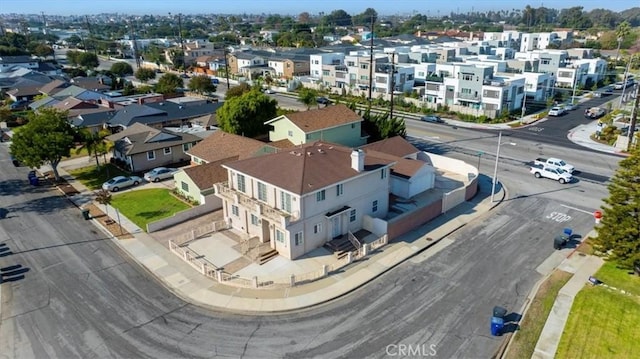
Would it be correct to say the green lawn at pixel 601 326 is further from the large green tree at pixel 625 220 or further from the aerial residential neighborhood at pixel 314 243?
the large green tree at pixel 625 220

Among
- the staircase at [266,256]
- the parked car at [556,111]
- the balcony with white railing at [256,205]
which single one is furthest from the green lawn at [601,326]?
the parked car at [556,111]

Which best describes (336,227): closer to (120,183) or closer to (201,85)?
(120,183)

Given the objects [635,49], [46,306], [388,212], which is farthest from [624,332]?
[635,49]

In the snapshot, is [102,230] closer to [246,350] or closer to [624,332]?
[246,350]

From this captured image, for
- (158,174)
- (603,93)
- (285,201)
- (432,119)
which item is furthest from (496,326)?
(603,93)

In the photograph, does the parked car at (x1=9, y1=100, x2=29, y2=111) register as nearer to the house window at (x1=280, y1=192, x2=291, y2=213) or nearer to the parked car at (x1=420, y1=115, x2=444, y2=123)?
the parked car at (x1=420, y1=115, x2=444, y2=123)
